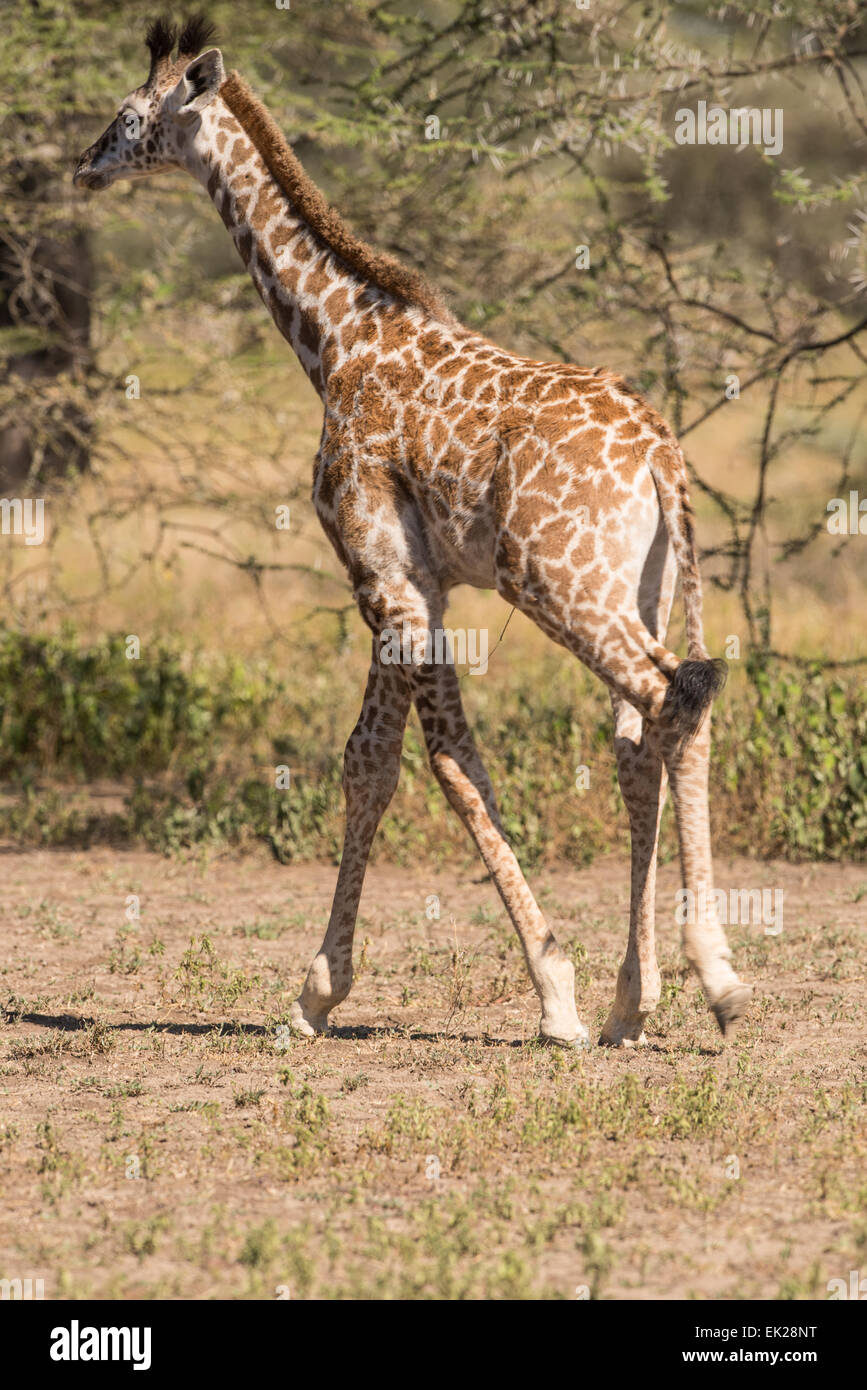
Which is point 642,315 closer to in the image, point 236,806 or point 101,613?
point 236,806

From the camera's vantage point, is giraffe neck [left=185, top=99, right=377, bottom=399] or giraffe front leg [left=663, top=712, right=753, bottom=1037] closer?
giraffe front leg [left=663, top=712, right=753, bottom=1037]

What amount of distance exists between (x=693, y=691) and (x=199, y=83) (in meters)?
3.77

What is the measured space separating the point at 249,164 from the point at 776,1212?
4.87m

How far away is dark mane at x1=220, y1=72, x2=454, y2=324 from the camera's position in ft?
20.1

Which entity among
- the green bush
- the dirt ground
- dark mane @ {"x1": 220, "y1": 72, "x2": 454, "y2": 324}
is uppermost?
dark mane @ {"x1": 220, "y1": 72, "x2": 454, "y2": 324}

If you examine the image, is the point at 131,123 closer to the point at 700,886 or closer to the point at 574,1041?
the point at 700,886

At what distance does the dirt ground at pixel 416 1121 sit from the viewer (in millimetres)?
3865

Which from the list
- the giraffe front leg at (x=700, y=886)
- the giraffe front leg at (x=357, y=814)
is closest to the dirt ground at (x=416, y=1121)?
the giraffe front leg at (x=357, y=814)

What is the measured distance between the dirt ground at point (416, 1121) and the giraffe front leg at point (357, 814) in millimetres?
177

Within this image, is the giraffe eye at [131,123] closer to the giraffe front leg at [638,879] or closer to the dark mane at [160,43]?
the dark mane at [160,43]
